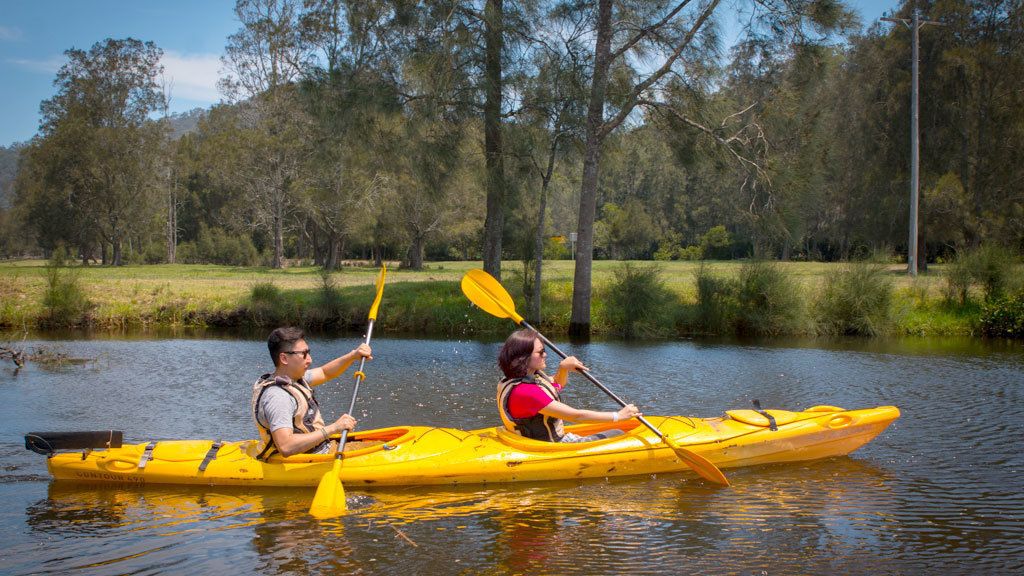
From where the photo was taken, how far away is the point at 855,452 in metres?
6.32

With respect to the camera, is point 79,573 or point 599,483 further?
point 599,483

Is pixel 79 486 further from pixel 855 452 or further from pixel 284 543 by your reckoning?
pixel 855 452

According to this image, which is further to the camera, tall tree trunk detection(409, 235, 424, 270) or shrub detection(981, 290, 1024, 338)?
tall tree trunk detection(409, 235, 424, 270)

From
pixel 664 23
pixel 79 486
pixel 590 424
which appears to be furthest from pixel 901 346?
pixel 79 486

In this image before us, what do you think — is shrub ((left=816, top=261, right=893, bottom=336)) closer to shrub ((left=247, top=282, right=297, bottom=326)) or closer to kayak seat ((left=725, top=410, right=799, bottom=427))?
kayak seat ((left=725, top=410, right=799, bottom=427))

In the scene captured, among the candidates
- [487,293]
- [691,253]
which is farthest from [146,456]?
[691,253]

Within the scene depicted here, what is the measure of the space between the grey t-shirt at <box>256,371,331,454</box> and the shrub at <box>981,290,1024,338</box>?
43.6 ft

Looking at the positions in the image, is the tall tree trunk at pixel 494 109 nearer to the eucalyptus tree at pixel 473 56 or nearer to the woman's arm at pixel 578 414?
the eucalyptus tree at pixel 473 56

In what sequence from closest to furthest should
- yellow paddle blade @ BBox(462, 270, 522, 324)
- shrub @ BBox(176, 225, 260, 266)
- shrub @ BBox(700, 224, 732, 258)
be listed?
yellow paddle blade @ BBox(462, 270, 522, 324)
shrub @ BBox(176, 225, 260, 266)
shrub @ BBox(700, 224, 732, 258)

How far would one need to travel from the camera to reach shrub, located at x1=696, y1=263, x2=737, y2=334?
1440 centimetres

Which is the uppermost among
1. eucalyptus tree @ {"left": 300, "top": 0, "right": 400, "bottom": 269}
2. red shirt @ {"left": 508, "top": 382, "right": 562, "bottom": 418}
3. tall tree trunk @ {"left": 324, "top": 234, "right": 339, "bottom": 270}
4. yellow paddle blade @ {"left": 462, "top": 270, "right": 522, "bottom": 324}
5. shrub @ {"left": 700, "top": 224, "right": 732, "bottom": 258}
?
eucalyptus tree @ {"left": 300, "top": 0, "right": 400, "bottom": 269}

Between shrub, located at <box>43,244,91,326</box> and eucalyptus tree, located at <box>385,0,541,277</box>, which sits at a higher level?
eucalyptus tree, located at <box>385,0,541,277</box>

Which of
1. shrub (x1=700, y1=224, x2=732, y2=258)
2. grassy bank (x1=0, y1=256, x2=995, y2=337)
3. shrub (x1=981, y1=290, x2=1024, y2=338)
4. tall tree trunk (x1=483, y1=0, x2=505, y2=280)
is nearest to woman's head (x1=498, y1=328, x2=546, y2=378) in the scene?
grassy bank (x1=0, y1=256, x2=995, y2=337)

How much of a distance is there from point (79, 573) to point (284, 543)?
1008mm
